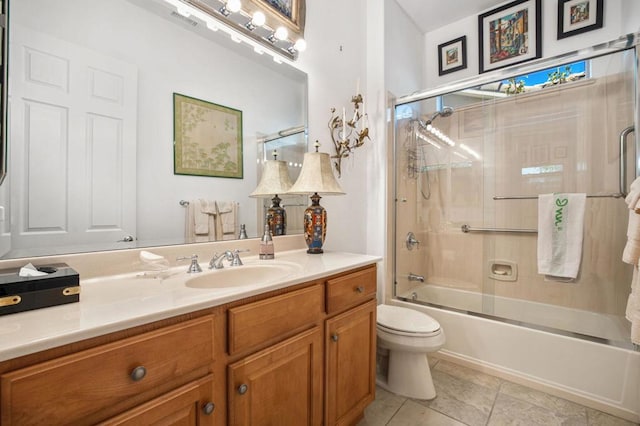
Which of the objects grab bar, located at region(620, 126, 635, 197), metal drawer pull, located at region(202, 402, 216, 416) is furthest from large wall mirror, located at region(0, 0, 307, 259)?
grab bar, located at region(620, 126, 635, 197)

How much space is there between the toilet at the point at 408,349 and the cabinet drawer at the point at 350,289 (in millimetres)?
362

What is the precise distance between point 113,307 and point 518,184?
2716mm

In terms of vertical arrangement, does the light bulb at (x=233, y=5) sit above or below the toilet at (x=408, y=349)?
above

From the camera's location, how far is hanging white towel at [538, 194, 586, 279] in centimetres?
188

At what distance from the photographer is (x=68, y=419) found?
551 mm

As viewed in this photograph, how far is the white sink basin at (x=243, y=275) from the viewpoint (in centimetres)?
111

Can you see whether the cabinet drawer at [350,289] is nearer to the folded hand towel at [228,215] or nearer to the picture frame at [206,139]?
the folded hand towel at [228,215]

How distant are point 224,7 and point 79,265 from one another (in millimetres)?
1271

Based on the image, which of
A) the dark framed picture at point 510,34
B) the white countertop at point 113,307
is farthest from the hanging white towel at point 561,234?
the white countertop at point 113,307

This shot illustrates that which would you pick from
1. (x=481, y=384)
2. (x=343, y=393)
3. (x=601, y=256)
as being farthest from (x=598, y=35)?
(x=343, y=393)

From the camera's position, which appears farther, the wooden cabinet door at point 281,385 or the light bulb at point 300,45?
the light bulb at point 300,45

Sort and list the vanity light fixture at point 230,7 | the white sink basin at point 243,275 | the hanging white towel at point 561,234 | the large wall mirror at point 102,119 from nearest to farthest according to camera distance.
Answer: the large wall mirror at point 102,119 < the white sink basin at point 243,275 < the vanity light fixture at point 230,7 < the hanging white towel at point 561,234

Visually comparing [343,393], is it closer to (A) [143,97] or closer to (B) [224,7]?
(A) [143,97]

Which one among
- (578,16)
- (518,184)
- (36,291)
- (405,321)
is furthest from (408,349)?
(578,16)
